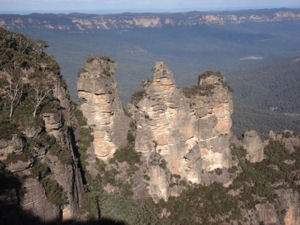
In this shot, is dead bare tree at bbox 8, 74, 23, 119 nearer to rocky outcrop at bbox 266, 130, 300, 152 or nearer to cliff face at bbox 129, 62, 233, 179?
cliff face at bbox 129, 62, 233, 179

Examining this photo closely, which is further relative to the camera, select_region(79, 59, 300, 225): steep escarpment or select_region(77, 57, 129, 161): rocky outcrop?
select_region(79, 59, 300, 225): steep escarpment

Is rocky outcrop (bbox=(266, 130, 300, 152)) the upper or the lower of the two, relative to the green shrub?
lower

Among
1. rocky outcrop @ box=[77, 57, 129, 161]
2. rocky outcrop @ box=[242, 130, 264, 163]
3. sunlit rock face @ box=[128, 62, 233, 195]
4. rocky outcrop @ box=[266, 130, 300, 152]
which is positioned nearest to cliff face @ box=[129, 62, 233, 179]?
sunlit rock face @ box=[128, 62, 233, 195]

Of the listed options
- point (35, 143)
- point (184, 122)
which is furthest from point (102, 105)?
point (35, 143)

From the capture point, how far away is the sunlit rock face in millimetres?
27078

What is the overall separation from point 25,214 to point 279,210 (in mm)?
23138

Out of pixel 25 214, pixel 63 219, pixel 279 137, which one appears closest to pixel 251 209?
pixel 279 137

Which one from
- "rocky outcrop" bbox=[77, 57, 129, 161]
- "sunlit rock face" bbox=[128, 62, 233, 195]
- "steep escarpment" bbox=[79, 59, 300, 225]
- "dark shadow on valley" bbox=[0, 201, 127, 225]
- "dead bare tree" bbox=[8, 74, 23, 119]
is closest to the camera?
"dark shadow on valley" bbox=[0, 201, 127, 225]

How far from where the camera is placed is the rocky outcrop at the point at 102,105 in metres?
26.1

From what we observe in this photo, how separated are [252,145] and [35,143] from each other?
935 inches

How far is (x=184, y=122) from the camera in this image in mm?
28203

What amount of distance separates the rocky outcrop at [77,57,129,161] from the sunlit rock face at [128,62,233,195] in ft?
6.14

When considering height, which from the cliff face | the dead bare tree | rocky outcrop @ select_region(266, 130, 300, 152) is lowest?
rocky outcrop @ select_region(266, 130, 300, 152)

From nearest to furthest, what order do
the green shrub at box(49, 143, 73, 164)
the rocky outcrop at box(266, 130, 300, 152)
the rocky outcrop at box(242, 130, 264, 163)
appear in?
the green shrub at box(49, 143, 73, 164) < the rocky outcrop at box(242, 130, 264, 163) < the rocky outcrop at box(266, 130, 300, 152)
